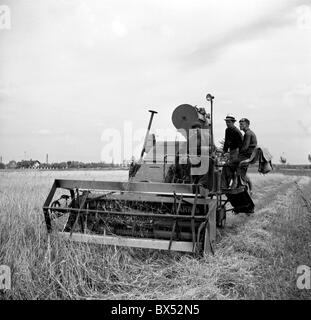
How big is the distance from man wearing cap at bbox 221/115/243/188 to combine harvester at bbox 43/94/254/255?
1.93 ft

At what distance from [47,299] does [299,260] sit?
3.49m

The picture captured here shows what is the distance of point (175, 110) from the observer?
8.05 m

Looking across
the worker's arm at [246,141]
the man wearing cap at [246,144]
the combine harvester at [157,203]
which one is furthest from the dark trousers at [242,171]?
the combine harvester at [157,203]

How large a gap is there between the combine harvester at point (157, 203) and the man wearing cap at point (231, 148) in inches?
23.1

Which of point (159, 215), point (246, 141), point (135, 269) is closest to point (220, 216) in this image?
point (246, 141)

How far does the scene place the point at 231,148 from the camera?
29.3 ft

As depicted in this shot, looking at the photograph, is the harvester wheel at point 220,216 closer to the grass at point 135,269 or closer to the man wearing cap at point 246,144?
the man wearing cap at point 246,144

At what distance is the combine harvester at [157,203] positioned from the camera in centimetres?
542

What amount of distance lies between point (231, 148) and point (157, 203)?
3359 millimetres

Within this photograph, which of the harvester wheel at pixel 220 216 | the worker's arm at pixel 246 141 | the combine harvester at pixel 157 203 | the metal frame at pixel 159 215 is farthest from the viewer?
the worker's arm at pixel 246 141

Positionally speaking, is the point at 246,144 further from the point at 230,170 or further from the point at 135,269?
the point at 135,269

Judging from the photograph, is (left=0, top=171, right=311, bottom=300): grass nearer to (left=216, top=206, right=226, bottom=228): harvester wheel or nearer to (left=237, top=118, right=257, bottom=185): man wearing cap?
(left=216, top=206, right=226, bottom=228): harvester wheel
